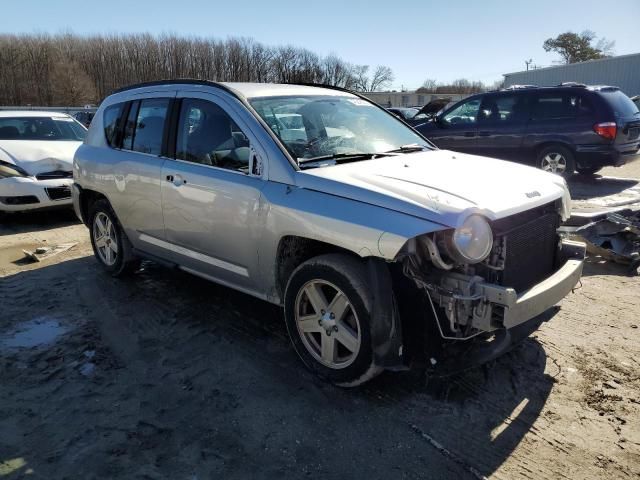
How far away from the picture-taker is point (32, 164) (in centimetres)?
788

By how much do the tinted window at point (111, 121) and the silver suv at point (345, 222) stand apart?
39cm

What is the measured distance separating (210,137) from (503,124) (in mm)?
7925

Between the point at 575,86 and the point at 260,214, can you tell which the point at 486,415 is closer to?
the point at 260,214

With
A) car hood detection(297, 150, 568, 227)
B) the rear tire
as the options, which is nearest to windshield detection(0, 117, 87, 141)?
car hood detection(297, 150, 568, 227)

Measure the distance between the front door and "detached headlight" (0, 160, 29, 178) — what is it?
15.5 ft

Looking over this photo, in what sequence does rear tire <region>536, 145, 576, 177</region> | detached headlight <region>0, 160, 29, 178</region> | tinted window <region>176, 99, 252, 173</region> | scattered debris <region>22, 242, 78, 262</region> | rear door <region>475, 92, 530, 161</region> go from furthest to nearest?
rear door <region>475, 92, 530, 161</region>, rear tire <region>536, 145, 576, 177</region>, detached headlight <region>0, 160, 29, 178</region>, scattered debris <region>22, 242, 78, 262</region>, tinted window <region>176, 99, 252, 173</region>

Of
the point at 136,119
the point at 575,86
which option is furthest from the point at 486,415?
the point at 575,86

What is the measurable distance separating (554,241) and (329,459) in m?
2.10

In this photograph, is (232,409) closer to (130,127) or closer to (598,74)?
(130,127)

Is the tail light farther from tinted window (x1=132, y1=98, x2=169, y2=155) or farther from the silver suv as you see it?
tinted window (x1=132, y1=98, x2=169, y2=155)

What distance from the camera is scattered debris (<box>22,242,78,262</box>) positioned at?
6059mm

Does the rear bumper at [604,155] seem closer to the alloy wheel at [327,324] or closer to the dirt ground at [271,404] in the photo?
the dirt ground at [271,404]

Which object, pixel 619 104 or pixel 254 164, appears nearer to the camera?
pixel 254 164

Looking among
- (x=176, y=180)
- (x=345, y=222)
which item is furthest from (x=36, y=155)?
(x=345, y=222)
